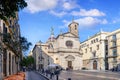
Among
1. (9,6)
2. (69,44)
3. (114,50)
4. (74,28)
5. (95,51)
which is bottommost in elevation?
(95,51)

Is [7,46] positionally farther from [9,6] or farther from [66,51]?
[66,51]

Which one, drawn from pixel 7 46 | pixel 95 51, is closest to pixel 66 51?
pixel 95 51

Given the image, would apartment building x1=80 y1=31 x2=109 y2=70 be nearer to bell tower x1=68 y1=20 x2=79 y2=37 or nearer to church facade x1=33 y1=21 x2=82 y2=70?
church facade x1=33 y1=21 x2=82 y2=70

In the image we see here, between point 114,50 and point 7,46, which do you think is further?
point 114,50

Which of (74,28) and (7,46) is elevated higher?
(74,28)

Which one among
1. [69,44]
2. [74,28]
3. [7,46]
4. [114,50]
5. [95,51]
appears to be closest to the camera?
[7,46]

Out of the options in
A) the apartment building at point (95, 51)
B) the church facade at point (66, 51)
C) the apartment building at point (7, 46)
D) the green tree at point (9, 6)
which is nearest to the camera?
the green tree at point (9, 6)

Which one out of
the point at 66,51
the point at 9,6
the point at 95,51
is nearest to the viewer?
the point at 9,6

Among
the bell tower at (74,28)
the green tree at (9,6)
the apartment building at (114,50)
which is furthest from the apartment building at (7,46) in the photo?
the bell tower at (74,28)

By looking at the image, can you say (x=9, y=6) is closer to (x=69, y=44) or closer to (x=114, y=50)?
(x=114, y=50)

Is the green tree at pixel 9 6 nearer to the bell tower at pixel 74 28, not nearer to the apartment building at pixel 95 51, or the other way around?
the apartment building at pixel 95 51

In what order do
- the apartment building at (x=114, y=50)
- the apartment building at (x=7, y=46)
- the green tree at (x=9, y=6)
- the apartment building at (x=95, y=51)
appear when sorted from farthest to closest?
the apartment building at (x=95, y=51)
the apartment building at (x=114, y=50)
the apartment building at (x=7, y=46)
the green tree at (x=9, y=6)

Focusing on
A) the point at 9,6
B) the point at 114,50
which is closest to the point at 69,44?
the point at 114,50

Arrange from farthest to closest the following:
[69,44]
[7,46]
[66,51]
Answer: [69,44] → [66,51] → [7,46]
